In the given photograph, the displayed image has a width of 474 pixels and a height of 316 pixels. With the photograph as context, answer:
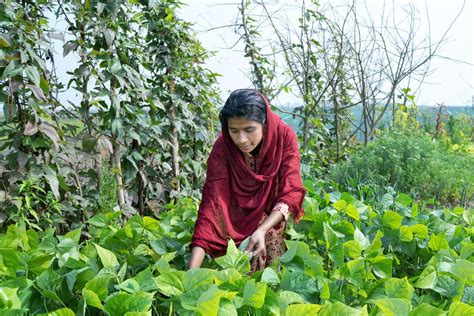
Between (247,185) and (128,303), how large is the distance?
109 centimetres

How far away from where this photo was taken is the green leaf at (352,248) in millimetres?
2148

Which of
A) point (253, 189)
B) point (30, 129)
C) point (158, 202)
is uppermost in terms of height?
point (30, 129)

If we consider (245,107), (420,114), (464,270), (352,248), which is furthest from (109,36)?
(420,114)

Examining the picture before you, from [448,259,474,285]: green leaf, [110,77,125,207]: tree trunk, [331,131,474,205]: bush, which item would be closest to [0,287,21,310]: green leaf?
[448,259,474,285]: green leaf

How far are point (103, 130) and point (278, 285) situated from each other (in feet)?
Result: 6.06

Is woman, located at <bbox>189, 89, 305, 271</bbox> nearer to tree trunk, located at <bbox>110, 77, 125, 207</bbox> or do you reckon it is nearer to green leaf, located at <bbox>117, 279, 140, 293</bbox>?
green leaf, located at <bbox>117, 279, 140, 293</bbox>

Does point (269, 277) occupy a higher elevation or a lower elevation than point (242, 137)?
lower

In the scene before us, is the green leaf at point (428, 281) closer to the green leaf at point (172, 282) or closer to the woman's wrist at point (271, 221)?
the woman's wrist at point (271, 221)

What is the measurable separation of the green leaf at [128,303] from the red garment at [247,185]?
918 millimetres

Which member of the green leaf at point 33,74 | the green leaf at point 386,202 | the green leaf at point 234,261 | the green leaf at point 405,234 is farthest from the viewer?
the green leaf at point 386,202

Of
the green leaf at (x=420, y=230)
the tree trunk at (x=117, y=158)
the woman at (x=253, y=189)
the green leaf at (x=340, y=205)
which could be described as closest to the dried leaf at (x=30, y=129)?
the tree trunk at (x=117, y=158)

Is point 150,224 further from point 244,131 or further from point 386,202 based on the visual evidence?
point 386,202

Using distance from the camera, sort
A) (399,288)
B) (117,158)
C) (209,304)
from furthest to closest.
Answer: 1. (117,158)
2. (399,288)
3. (209,304)

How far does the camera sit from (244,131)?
7.68ft
